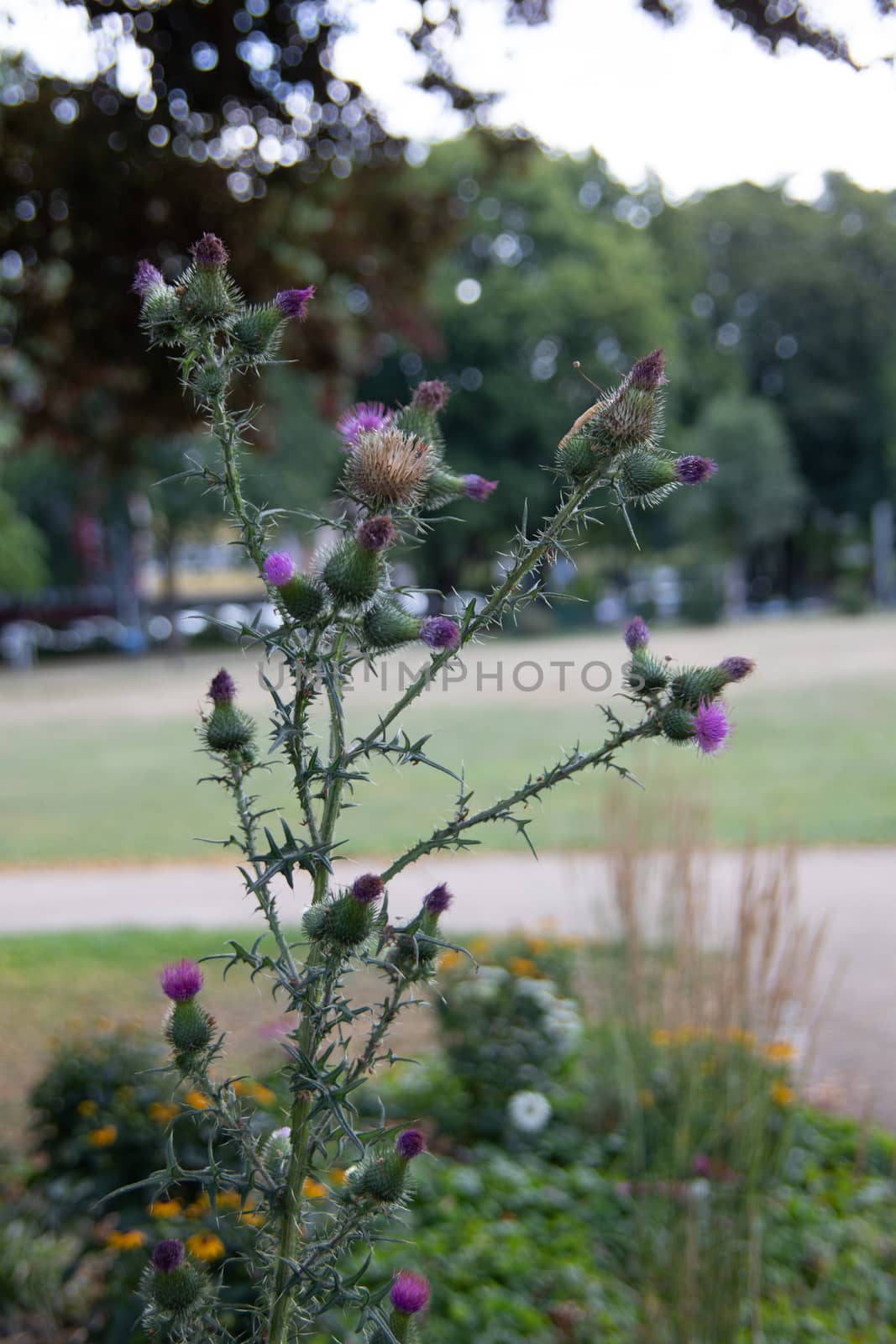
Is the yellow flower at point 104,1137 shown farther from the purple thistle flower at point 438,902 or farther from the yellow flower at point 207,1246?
the purple thistle flower at point 438,902

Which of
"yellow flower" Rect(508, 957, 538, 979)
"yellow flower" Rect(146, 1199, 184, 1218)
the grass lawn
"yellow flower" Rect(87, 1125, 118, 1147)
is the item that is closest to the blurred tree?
the grass lawn

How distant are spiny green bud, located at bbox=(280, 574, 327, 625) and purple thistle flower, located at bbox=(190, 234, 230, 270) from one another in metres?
0.31

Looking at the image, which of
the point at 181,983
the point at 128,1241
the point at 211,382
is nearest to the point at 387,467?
the point at 211,382

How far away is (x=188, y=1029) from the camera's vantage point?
122cm

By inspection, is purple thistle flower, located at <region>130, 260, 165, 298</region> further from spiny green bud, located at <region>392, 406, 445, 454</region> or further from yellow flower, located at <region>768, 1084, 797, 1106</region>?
yellow flower, located at <region>768, 1084, 797, 1106</region>

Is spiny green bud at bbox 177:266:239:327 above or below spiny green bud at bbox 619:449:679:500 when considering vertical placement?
above

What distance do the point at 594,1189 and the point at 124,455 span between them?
17.8 ft

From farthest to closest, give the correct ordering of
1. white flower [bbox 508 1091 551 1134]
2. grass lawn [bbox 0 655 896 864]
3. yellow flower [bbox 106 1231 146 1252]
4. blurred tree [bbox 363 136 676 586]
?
blurred tree [bbox 363 136 676 586]
grass lawn [bbox 0 655 896 864]
white flower [bbox 508 1091 551 1134]
yellow flower [bbox 106 1231 146 1252]

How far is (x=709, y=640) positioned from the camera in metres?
30.7

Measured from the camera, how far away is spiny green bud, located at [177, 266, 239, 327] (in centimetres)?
114

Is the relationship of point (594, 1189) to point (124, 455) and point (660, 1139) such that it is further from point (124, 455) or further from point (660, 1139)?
point (124, 455)

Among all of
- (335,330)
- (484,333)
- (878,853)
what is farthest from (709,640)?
(335,330)

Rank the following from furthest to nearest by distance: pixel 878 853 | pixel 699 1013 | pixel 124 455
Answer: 1. pixel 878 853
2. pixel 124 455
3. pixel 699 1013

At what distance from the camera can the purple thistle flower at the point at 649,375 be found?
1.15 metres
